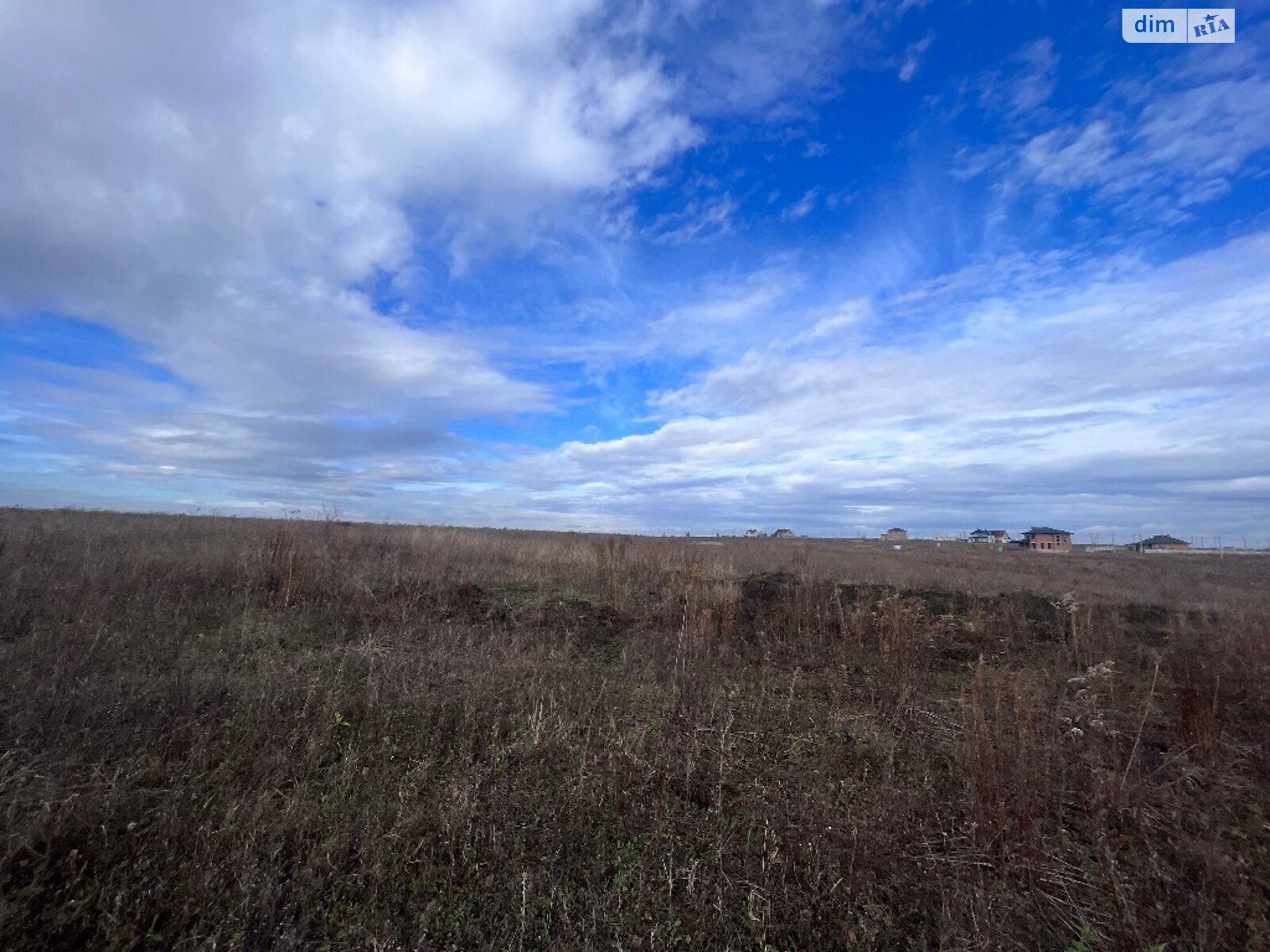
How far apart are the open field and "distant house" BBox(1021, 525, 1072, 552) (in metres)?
65.5

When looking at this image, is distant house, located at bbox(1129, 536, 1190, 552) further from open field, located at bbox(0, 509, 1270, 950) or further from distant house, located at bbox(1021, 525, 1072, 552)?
open field, located at bbox(0, 509, 1270, 950)

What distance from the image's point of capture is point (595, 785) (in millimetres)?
4129

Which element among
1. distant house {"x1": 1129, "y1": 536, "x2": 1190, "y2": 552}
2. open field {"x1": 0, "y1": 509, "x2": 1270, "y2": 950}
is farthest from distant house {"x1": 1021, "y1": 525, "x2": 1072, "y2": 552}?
open field {"x1": 0, "y1": 509, "x2": 1270, "y2": 950}

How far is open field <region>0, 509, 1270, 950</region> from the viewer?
2.95 meters

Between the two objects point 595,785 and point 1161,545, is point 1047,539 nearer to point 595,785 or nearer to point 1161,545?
point 1161,545

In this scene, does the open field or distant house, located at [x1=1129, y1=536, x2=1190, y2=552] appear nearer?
the open field

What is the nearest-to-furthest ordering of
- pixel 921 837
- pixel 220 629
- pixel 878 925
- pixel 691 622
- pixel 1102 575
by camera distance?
pixel 878 925, pixel 921 837, pixel 220 629, pixel 691 622, pixel 1102 575

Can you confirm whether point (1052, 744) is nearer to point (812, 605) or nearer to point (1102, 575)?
point (812, 605)

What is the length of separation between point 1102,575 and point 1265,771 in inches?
946

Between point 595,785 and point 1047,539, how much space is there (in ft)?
250

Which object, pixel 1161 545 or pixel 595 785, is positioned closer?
pixel 595 785

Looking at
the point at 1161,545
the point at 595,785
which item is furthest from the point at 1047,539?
the point at 595,785

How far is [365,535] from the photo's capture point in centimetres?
1758

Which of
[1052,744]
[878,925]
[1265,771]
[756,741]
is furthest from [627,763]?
[1265,771]
